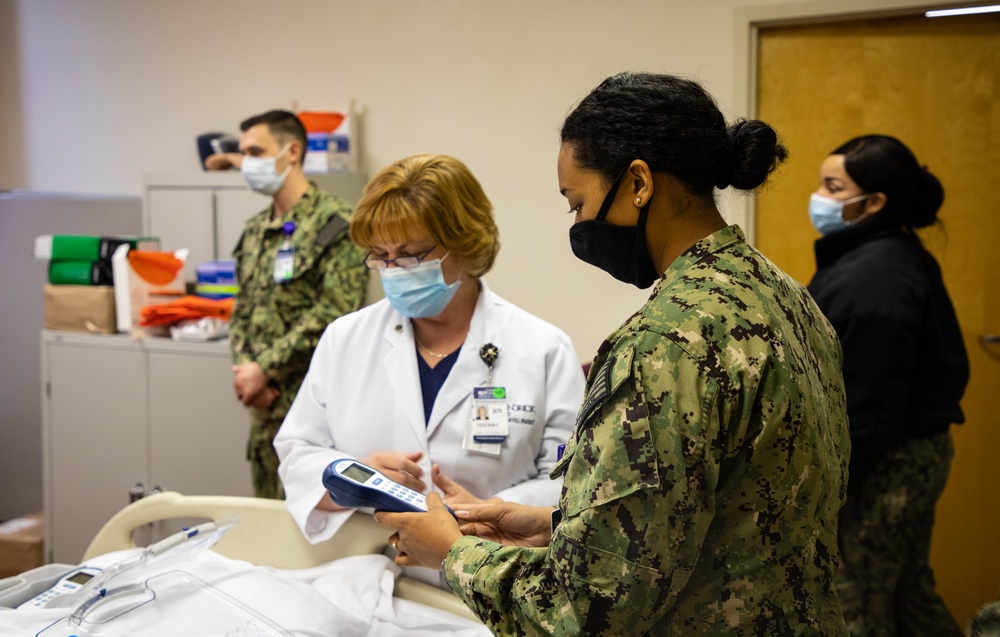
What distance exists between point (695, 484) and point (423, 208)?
3.35ft

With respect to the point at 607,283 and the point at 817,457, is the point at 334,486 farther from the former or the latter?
the point at 607,283

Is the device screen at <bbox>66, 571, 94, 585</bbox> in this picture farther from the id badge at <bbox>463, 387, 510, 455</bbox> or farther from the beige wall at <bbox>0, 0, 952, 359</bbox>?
the beige wall at <bbox>0, 0, 952, 359</bbox>

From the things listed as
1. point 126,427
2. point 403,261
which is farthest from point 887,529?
point 126,427

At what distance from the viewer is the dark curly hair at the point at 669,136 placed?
106 centimetres

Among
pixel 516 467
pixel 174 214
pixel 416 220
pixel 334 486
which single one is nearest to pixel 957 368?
pixel 516 467

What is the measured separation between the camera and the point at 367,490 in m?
1.41

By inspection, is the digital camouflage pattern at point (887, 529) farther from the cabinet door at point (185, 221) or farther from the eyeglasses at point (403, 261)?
the cabinet door at point (185, 221)

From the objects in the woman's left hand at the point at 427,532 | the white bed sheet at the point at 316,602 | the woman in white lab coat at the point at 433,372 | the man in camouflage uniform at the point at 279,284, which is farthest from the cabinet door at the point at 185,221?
the woman's left hand at the point at 427,532

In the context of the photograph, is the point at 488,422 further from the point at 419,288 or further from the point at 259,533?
the point at 259,533

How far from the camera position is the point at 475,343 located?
1.84 m

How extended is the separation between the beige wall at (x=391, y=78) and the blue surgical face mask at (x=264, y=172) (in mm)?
706

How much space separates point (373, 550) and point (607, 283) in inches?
74.0

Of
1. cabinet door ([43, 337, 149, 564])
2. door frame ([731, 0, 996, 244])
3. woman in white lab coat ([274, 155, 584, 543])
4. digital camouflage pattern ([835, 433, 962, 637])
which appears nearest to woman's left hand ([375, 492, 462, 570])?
woman in white lab coat ([274, 155, 584, 543])

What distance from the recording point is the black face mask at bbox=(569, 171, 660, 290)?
3.65 feet
